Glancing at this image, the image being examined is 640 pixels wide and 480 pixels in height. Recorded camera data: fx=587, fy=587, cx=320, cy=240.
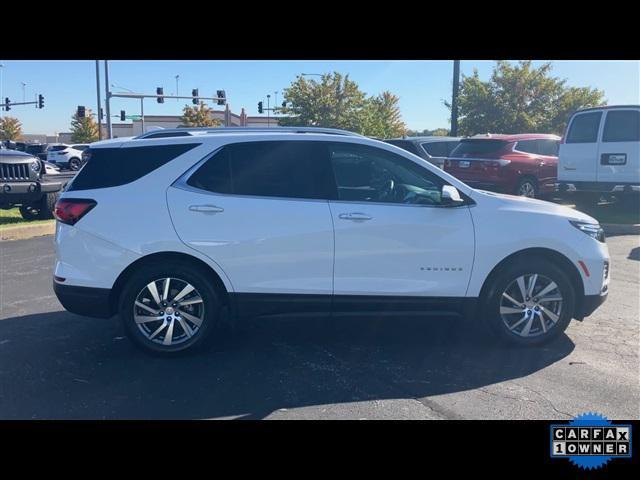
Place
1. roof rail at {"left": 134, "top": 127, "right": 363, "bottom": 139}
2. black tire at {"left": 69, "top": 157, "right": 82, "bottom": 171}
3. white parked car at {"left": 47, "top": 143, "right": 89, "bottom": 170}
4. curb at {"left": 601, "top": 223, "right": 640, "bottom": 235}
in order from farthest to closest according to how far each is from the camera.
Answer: black tire at {"left": 69, "top": 157, "right": 82, "bottom": 171} → white parked car at {"left": 47, "top": 143, "right": 89, "bottom": 170} → curb at {"left": 601, "top": 223, "right": 640, "bottom": 235} → roof rail at {"left": 134, "top": 127, "right": 363, "bottom": 139}

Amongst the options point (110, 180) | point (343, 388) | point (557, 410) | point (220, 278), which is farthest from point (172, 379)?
point (557, 410)

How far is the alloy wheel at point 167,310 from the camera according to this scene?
15.8 feet

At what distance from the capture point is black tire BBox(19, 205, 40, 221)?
492 inches

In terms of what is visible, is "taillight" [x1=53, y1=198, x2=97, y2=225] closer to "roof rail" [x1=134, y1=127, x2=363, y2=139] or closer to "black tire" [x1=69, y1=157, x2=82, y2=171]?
"roof rail" [x1=134, y1=127, x2=363, y2=139]

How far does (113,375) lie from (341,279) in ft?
6.38

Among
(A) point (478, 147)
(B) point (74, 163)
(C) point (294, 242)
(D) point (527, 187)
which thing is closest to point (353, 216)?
(C) point (294, 242)

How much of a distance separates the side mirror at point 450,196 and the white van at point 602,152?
8488 mm

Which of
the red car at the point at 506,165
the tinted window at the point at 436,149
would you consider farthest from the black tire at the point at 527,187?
the tinted window at the point at 436,149

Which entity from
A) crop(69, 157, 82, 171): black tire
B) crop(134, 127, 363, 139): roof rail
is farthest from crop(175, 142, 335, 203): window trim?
crop(69, 157, 82, 171): black tire

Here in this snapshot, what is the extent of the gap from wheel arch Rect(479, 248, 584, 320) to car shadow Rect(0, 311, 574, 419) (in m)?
0.50

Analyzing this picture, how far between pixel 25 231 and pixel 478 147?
998cm

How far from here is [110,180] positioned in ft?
16.1
